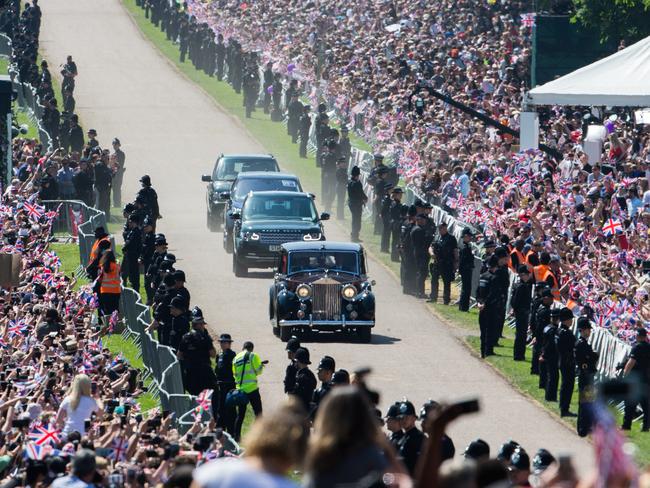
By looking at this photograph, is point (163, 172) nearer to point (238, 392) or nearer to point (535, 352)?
point (535, 352)

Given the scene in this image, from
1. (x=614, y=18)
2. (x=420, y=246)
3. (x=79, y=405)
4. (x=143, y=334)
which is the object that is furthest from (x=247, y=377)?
(x=614, y=18)

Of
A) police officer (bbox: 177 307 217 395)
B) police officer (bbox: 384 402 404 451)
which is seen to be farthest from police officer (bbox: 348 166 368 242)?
police officer (bbox: 384 402 404 451)

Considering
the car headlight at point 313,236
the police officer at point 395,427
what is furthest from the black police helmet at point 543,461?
the car headlight at point 313,236

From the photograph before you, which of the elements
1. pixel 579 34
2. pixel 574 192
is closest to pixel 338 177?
pixel 579 34

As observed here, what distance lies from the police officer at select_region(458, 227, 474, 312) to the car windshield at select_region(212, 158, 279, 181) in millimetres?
9507

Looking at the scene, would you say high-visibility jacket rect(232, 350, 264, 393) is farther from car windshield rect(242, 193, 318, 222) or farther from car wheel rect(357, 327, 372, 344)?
car windshield rect(242, 193, 318, 222)

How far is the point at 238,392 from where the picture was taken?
1972 centimetres

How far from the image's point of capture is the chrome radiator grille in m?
25.5

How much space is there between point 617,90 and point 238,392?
8778 millimetres

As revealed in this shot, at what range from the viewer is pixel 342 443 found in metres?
7.11

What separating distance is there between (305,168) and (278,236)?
14468mm

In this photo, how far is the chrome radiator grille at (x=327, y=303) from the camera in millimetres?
25531

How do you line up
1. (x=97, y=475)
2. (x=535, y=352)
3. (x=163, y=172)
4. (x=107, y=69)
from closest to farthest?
1. (x=97, y=475)
2. (x=535, y=352)
3. (x=163, y=172)
4. (x=107, y=69)

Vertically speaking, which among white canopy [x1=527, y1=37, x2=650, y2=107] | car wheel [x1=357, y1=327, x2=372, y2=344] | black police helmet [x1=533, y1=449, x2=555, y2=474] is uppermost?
white canopy [x1=527, y1=37, x2=650, y2=107]
